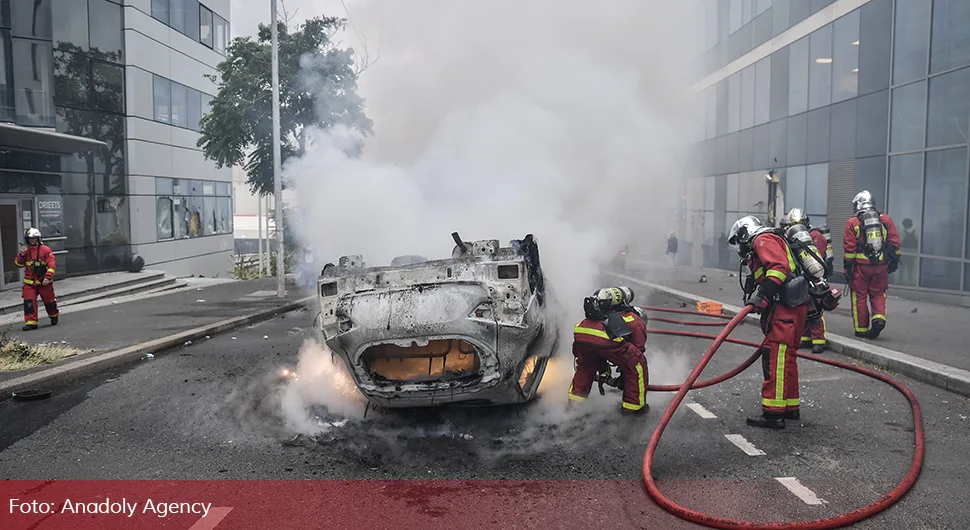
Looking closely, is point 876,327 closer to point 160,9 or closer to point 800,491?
point 800,491

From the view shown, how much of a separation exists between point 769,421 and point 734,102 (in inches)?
800

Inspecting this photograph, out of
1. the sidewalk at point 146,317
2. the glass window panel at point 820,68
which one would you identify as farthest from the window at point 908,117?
the sidewalk at point 146,317

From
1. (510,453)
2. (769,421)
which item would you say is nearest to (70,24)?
(510,453)

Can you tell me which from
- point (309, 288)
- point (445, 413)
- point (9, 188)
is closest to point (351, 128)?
point (309, 288)

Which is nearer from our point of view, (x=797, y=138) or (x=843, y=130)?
(x=843, y=130)

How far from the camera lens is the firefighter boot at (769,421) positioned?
5.30 meters

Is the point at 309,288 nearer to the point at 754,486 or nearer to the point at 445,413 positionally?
the point at 445,413

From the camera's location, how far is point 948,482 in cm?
415

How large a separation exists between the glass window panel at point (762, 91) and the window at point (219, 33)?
18.1 meters

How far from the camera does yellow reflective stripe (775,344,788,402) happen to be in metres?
5.38

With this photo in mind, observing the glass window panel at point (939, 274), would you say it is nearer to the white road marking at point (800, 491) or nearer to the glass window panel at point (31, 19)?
the white road marking at point (800, 491)

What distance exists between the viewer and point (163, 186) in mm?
21062

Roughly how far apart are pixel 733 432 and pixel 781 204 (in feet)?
53.3

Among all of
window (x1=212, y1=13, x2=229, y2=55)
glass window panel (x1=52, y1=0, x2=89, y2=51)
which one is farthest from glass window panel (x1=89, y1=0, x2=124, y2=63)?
window (x1=212, y1=13, x2=229, y2=55)
